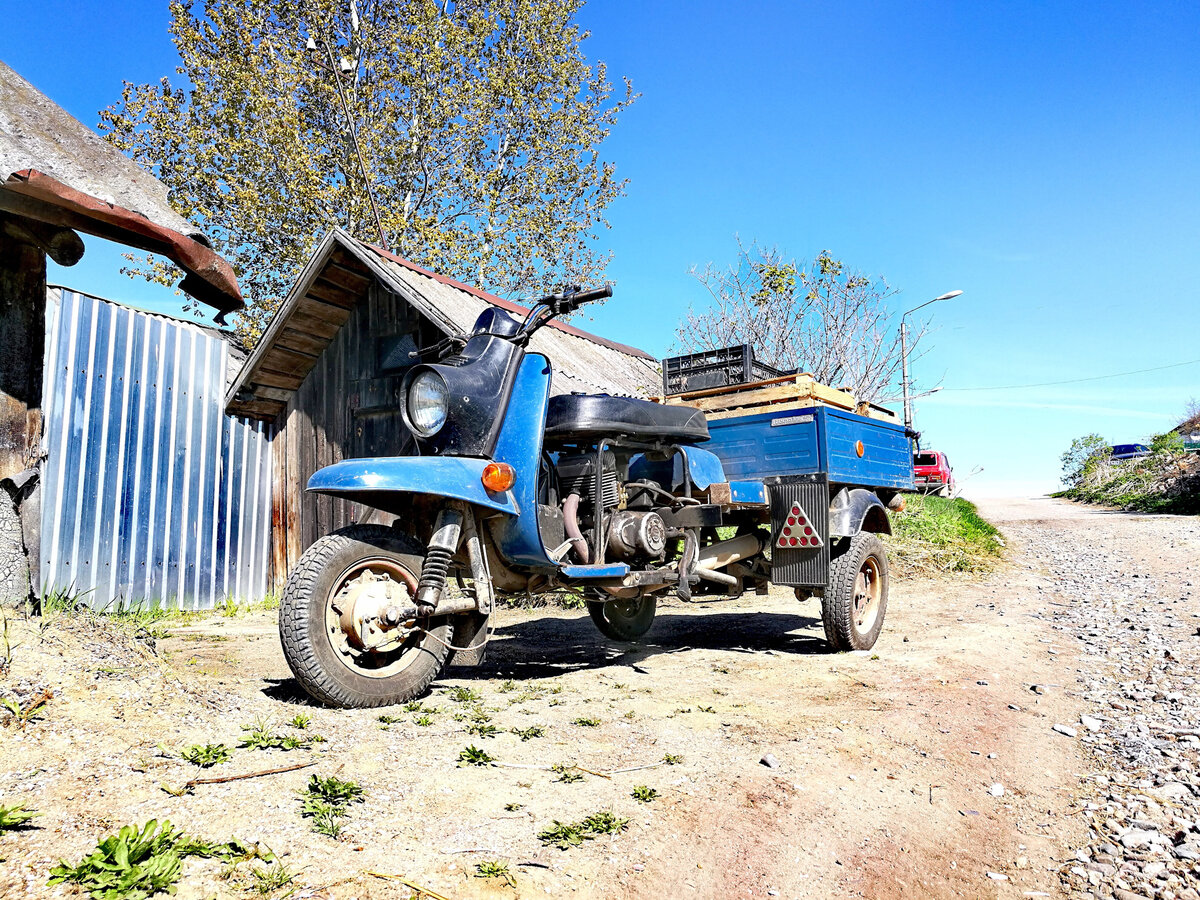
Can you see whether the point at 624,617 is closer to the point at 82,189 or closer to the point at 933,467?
the point at 82,189

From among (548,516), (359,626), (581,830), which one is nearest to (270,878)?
(581,830)

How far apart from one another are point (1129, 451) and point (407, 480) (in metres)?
42.9

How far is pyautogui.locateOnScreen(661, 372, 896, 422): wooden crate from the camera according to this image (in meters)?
6.23

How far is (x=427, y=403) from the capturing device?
436cm

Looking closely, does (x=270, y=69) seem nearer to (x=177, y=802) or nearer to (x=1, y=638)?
(x=1, y=638)

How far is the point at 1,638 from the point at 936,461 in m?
25.6

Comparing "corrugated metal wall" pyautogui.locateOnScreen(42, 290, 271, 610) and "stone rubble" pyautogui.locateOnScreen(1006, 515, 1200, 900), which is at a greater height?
"corrugated metal wall" pyautogui.locateOnScreen(42, 290, 271, 610)

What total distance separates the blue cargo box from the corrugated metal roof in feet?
8.87

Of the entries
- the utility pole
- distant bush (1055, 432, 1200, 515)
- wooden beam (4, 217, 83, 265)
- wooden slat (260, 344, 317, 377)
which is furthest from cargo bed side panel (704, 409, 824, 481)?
distant bush (1055, 432, 1200, 515)

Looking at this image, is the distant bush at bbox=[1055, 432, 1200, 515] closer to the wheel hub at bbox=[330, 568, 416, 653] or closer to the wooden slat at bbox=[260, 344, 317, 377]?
the wooden slat at bbox=[260, 344, 317, 377]

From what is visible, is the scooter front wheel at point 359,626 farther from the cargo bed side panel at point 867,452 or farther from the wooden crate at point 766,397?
the cargo bed side panel at point 867,452

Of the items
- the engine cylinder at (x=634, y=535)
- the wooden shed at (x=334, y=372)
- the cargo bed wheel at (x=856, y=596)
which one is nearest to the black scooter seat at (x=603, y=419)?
the engine cylinder at (x=634, y=535)

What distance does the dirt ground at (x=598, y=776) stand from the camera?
7.79 feet

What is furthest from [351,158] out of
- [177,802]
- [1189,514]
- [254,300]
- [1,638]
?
[1189,514]
